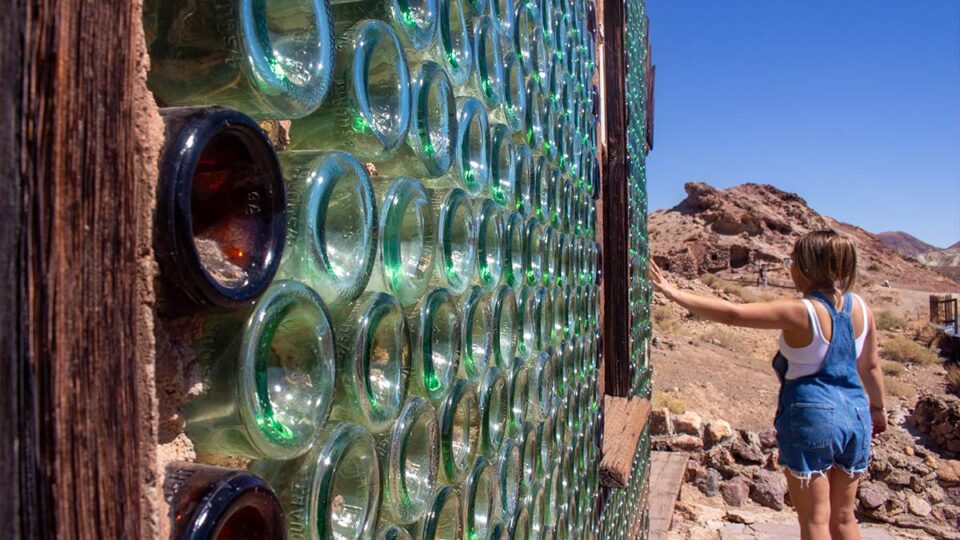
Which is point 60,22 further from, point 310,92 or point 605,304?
point 605,304

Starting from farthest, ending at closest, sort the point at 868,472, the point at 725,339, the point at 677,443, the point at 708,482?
the point at 725,339 < the point at 677,443 < the point at 868,472 < the point at 708,482

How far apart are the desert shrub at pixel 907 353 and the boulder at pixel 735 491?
405 inches

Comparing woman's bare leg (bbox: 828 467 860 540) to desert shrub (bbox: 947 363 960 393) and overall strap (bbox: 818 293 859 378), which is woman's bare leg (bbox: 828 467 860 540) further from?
desert shrub (bbox: 947 363 960 393)

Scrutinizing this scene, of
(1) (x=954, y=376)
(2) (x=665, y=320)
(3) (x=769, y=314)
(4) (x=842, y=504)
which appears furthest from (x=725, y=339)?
(3) (x=769, y=314)

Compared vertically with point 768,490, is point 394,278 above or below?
above

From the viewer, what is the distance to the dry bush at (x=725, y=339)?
13461 millimetres

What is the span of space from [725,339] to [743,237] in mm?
14851

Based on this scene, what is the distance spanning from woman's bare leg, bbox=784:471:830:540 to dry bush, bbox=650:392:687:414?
511 cm

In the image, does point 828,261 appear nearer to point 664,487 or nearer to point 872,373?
point 872,373

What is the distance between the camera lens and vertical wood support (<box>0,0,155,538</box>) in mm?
309

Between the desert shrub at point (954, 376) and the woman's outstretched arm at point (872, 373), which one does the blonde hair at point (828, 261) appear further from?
the desert shrub at point (954, 376)

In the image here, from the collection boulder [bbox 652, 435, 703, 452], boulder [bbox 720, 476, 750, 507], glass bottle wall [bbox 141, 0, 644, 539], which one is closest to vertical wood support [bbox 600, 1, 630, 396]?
glass bottle wall [bbox 141, 0, 644, 539]

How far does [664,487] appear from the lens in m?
4.96

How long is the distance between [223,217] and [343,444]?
0.84 feet
